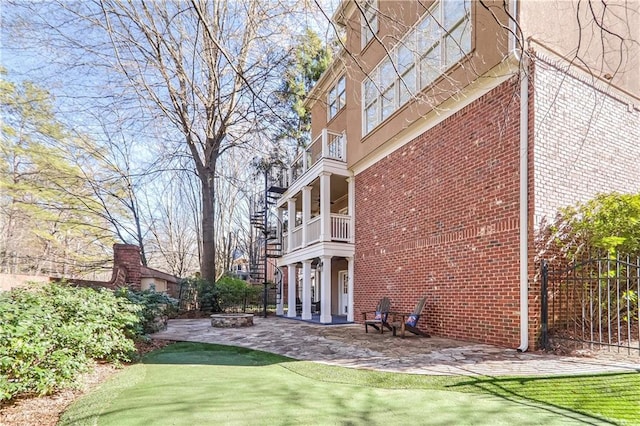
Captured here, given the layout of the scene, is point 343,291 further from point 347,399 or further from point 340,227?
point 347,399

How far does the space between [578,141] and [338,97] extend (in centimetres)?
921

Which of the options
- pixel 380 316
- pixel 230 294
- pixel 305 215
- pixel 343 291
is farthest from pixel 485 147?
pixel 230 294

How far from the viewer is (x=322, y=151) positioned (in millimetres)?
12828

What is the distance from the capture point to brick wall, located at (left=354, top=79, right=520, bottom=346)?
267 inches

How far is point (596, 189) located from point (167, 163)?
16314 millimetres

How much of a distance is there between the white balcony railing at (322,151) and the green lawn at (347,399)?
8820 millimetres

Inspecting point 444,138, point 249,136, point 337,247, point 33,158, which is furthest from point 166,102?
point 33,158

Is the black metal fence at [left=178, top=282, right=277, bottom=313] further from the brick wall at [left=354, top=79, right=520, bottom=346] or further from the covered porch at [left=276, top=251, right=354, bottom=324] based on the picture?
the brick wall at [left=354, top=79, right=520, bottom=346]

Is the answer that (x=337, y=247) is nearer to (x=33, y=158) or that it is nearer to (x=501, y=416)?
(x=501, y=416)

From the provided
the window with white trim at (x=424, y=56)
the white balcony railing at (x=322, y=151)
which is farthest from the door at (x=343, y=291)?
the window with white trim at (x=424, y=56)

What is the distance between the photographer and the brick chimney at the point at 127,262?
11079mm

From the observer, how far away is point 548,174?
6.64 meters

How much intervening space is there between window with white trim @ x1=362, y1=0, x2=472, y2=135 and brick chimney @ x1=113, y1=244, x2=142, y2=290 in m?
8.37

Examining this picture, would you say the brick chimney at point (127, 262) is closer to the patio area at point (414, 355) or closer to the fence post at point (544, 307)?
the patio area at point (414, 355)
